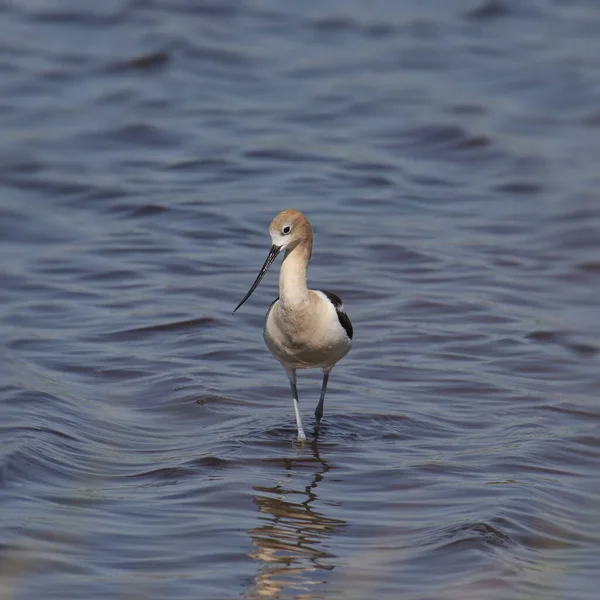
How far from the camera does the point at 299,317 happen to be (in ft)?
24.4

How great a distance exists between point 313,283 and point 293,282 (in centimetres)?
314

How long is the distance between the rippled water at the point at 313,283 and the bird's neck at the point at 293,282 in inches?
30.8

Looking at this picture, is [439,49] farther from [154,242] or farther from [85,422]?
[85,422]

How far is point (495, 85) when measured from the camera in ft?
53.1

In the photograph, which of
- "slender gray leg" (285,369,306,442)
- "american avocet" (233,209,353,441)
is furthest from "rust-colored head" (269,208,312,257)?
"slender gray leg" (285,369,306,442)

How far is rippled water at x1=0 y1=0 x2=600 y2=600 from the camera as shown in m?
5.98

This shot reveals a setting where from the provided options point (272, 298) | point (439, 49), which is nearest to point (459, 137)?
point (439, 49)

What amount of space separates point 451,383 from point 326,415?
971mm

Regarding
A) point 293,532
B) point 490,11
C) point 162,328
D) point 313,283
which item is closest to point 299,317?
point 293,532

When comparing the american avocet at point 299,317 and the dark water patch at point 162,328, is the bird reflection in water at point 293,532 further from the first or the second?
the dark water patch at point 162,328

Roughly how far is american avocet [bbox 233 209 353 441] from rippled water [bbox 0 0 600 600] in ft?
1.53

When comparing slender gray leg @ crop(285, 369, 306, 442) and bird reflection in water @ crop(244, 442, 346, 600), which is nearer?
bird reflection in water @ crop(244, 442, 346, 600)

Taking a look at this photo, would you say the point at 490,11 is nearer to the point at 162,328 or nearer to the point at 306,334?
the point at 162,328

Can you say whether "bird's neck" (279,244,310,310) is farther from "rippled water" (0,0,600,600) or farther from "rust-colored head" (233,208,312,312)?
"rippled water" (0,0,600,600)
